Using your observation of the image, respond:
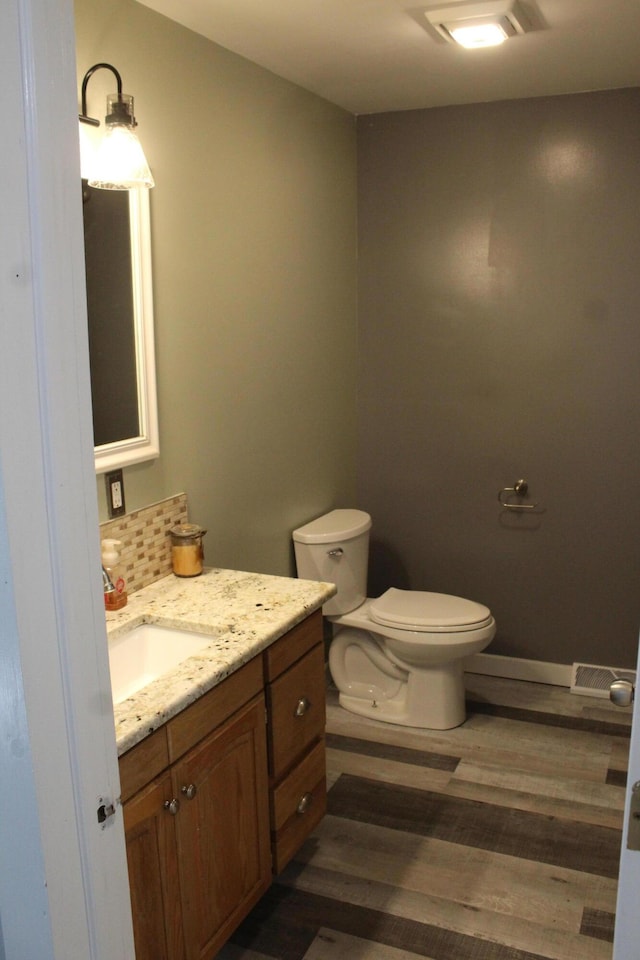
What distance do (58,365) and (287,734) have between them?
4.69 ft

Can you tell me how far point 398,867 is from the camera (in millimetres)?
2404

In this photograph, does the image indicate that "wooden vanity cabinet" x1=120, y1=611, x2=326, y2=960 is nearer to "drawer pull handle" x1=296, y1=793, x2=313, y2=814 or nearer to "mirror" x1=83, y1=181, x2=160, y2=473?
"drawer pull handle" x1=296, y1=793, x2=313, y2=814

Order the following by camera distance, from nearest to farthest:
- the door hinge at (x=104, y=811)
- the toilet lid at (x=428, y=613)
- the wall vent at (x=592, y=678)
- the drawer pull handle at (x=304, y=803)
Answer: the door hinge at (x=104, y=811), the drawer pull handle at (x=304, y=803), the toilet lid at (x=428, y=613), the wall vent at (x=592, y=678)

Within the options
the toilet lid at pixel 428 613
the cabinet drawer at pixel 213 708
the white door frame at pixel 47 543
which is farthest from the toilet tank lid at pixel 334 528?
the white door frame at pixel 47 543

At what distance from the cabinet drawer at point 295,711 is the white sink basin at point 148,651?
0.74ft

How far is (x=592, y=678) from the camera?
351 centimetres

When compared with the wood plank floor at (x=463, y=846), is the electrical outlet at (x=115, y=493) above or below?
above

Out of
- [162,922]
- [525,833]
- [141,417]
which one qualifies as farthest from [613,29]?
[162,922]

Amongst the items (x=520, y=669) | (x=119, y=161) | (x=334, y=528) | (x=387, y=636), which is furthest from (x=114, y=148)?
(x=520, y=669)

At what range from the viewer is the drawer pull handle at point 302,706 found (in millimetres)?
2201

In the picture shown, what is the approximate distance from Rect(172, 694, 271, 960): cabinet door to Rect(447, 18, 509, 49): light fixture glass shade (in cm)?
188

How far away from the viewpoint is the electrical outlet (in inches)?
85.1

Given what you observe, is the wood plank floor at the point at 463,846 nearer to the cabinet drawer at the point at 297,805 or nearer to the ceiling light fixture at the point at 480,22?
the cabinet drawer at the point at 297,805

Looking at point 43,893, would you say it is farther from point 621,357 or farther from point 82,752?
point 621,357
